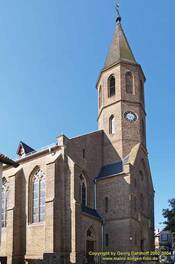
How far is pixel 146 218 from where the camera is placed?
3528cm

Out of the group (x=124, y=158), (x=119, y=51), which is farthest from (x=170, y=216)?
(x=119, y=51)

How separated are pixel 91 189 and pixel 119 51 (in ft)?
52.3

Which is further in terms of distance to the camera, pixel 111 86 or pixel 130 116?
pixel 111 86

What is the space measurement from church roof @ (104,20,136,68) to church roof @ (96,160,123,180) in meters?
11.2

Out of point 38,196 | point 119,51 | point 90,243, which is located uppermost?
point 119,51

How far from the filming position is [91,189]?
33.7m

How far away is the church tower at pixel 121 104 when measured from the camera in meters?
35.7

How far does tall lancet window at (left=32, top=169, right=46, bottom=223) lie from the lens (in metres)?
31.6

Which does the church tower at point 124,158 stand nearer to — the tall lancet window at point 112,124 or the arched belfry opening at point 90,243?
the tall lancet window at point 112,124

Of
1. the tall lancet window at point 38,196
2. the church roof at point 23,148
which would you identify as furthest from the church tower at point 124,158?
the church roof at point 23,148

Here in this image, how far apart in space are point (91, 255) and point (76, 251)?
331cm

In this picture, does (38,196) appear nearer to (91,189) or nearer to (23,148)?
(91,189)

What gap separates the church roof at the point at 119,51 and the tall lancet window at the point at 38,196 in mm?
14567

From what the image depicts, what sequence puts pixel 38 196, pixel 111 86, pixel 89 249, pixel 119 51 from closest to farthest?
pixel 89 249 → pixel 38 196 → pixel 111 86 → pixel 119 51
